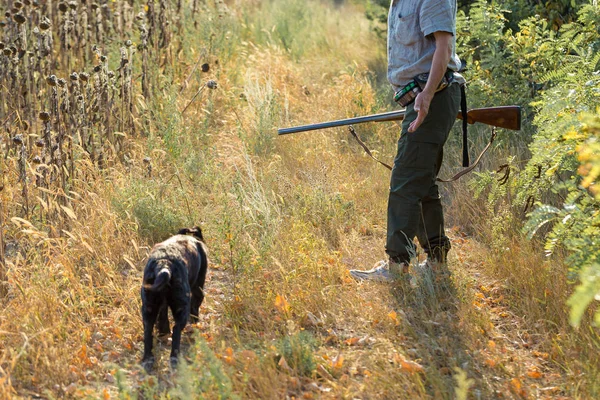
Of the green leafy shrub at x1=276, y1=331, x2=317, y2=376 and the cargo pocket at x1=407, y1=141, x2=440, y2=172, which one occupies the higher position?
the cargo pocket at x1=407, y1=141, x2=440, y2=172

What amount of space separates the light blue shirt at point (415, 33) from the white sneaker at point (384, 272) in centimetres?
113

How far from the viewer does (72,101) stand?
5488mm

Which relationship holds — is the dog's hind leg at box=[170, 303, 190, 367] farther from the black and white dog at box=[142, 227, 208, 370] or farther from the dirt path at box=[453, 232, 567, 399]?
the dirt path at box=[453, 232, 567, 399]

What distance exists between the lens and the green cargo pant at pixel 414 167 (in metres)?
4.29

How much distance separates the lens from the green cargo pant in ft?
14.1

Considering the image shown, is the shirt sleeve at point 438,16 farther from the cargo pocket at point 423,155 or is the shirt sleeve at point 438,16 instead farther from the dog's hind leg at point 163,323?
the dog's hind leg at point 163,323

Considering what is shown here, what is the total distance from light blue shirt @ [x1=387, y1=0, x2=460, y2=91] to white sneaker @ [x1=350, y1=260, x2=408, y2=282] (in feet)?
3.70

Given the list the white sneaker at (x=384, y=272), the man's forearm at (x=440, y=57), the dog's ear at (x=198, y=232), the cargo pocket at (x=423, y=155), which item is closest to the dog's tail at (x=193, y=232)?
the dog's ear at (x=198, y=232)

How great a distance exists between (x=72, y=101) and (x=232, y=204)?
56.4 inches

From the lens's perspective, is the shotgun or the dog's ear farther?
the shotgun

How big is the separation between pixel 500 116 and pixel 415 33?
36.2 inches

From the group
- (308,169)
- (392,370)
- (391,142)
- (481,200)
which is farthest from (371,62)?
(392,370)

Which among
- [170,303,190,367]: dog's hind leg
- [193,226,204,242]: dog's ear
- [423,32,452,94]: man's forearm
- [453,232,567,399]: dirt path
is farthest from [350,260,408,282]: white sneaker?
[170,303,190,367]: dog's hind leg

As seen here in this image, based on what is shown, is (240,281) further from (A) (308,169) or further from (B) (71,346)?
(A) (308,169)
